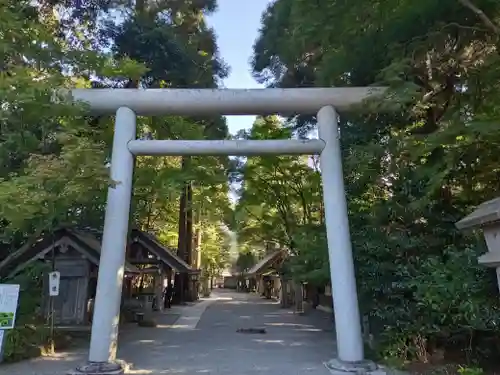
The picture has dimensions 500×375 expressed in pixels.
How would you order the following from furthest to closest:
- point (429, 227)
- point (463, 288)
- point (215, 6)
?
1. point (215, 6)
2. point (429, 227)
3. point (463, 288)

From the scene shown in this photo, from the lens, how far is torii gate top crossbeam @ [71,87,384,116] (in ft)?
29.9

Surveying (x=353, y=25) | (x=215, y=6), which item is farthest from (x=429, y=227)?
(x=215, y=6)

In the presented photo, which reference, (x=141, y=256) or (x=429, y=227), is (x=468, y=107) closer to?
(x=429, y=227)

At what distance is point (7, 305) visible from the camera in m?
8.00

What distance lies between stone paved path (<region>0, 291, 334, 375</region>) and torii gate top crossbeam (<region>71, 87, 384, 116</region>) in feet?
16.5

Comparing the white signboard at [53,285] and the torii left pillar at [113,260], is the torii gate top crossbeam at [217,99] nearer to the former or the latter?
the torii left pillar at [113,260]

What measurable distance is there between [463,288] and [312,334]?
286 inches

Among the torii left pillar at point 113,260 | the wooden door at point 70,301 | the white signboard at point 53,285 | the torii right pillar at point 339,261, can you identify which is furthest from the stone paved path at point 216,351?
the wooden door at point 70,301

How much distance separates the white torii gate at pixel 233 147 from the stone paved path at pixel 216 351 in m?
1.09

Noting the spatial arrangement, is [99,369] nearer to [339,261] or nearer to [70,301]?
[339,261]

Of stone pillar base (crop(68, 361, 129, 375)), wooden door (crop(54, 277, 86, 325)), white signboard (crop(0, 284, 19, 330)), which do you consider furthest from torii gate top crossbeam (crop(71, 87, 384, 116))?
wooden door (crop(54, 277, 86, 325))

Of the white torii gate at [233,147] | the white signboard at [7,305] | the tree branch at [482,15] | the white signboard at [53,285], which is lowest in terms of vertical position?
the white signboard at [7,305]

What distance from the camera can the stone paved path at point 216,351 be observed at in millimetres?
8391

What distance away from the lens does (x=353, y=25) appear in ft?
26.8
